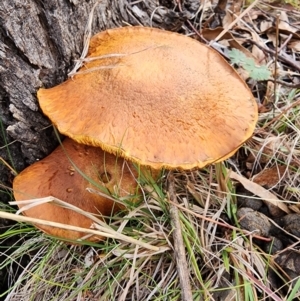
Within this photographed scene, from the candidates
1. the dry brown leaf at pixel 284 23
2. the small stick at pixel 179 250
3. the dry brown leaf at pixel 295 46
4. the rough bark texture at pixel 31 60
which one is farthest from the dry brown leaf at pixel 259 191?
the dry brown leaf at pixel 284 23

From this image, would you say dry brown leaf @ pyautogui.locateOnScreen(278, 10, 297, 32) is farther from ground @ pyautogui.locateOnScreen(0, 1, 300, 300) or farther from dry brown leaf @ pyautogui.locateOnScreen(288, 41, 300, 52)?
ground @ pyautogui.locateOnScreen(0, 1, 300, 300)

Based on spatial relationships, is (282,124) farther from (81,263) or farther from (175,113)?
(81,263)

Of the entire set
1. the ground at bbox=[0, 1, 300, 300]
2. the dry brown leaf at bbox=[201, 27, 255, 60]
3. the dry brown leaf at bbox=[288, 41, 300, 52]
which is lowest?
the ground at bbox=[0, 1, 300, 300]

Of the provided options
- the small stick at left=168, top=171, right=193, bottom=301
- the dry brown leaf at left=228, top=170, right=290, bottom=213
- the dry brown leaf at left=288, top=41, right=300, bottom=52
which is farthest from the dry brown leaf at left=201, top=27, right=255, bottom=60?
the small stick at left=168, top=171, right=193, bottom=301

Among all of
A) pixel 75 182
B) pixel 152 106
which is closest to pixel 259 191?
pixel 152 106

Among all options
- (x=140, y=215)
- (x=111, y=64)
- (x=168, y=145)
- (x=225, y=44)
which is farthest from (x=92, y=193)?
(x=225, y=44)

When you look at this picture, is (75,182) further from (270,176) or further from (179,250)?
(270,176)

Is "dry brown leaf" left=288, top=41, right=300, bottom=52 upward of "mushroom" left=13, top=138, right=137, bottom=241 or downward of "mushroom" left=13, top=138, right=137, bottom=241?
downward
